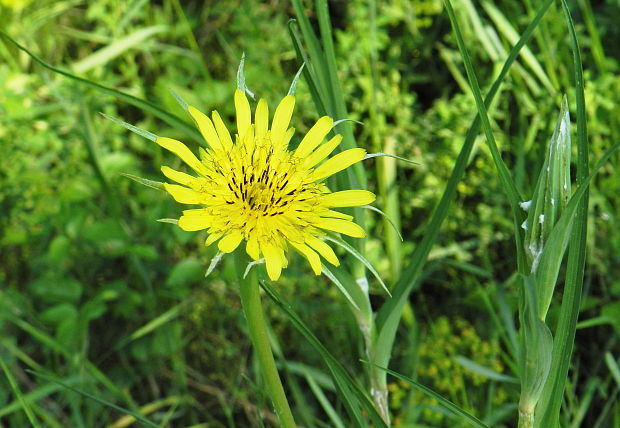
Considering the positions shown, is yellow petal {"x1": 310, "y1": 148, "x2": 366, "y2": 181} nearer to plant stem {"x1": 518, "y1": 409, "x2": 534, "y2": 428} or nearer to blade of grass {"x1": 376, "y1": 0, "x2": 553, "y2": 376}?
blade of grass {"x1": 376, "y1": 0, "x2": 553, "y2": 376}

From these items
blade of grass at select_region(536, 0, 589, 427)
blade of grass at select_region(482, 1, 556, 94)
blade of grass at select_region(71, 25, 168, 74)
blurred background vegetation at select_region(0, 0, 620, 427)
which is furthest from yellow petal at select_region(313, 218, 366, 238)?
blade of grass at select_region(71, 25, 168, 74)

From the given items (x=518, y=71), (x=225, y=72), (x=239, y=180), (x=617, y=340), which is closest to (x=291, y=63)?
(x=225, y=72)

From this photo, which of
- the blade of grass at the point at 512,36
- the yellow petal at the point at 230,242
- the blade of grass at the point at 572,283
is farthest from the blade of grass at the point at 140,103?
the blade of grass at the point at 512,36

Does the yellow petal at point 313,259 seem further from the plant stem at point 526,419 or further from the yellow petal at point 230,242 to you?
the plant stem at point 526,419

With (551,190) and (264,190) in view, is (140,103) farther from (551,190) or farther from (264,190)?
(551,190)

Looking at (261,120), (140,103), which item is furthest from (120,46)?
(261,120)

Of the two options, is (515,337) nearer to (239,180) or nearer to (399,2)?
(239,180)
